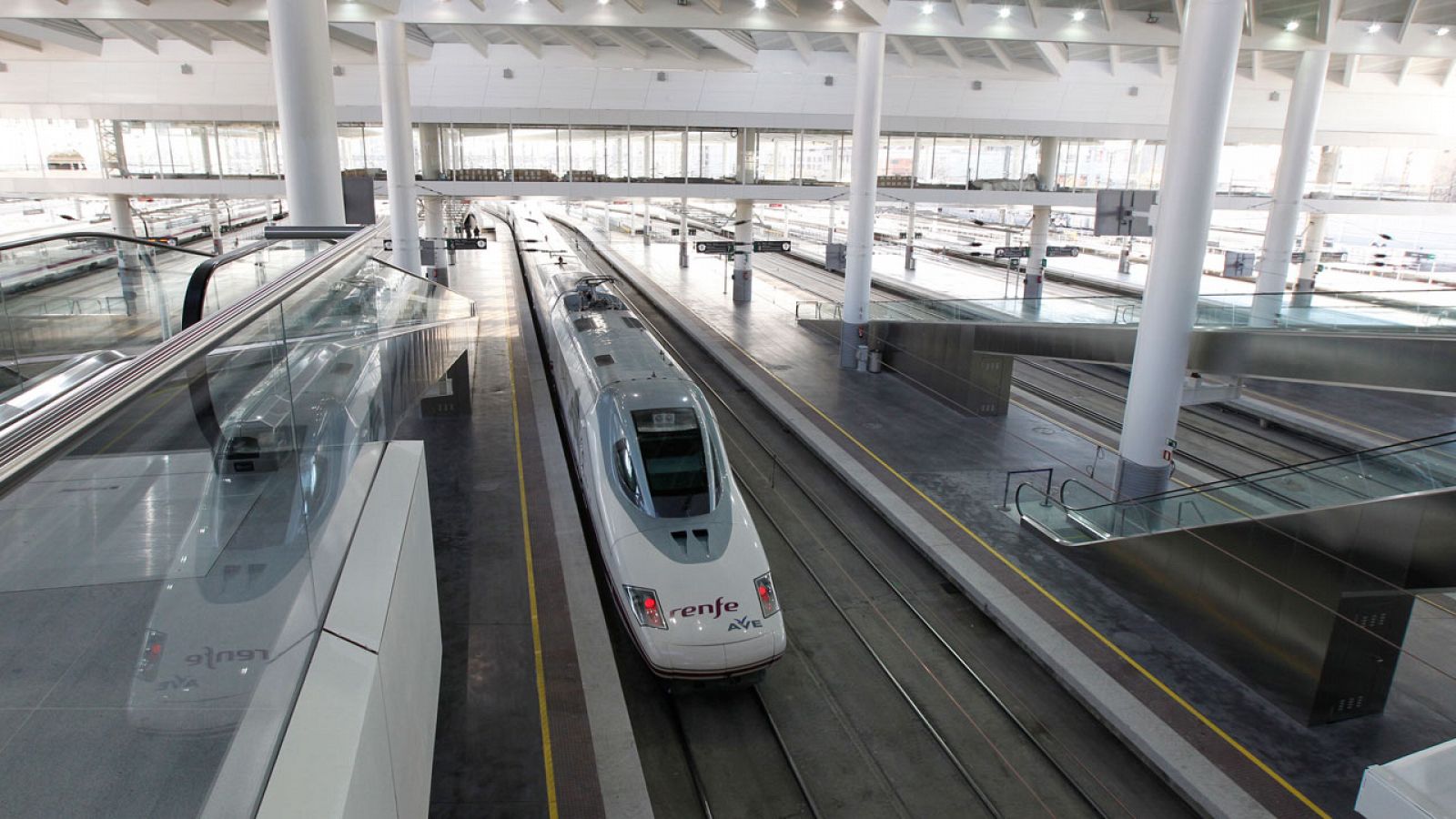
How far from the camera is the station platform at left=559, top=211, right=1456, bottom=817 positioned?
8953 millimetres

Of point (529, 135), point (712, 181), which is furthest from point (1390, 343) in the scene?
point (529, 135)

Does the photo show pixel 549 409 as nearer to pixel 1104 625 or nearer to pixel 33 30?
pixel 1104 625

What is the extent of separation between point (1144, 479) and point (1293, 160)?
1480 cm

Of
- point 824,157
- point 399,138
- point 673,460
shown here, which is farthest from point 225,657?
point 824,157

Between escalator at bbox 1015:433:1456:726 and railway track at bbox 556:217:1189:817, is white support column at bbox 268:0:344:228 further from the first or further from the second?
escalator at bbox 1015:433:1456:726

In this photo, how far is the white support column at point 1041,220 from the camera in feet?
115

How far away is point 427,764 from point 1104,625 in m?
8.68

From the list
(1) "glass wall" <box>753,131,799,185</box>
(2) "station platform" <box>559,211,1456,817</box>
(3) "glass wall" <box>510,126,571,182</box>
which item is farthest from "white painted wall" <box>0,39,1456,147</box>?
(2) "station platform" <box>559,211,1456,817</box>

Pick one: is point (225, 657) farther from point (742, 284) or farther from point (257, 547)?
point (742, 284)

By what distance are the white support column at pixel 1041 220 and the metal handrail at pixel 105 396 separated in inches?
1359

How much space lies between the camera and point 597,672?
10.1 m

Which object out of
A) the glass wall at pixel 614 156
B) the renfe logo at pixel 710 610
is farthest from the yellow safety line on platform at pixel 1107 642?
the glass wall at pixel 614 156

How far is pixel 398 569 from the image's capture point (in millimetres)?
5730

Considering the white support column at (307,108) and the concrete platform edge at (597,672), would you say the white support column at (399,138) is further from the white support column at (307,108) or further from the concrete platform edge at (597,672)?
the white support column at (307,108)
